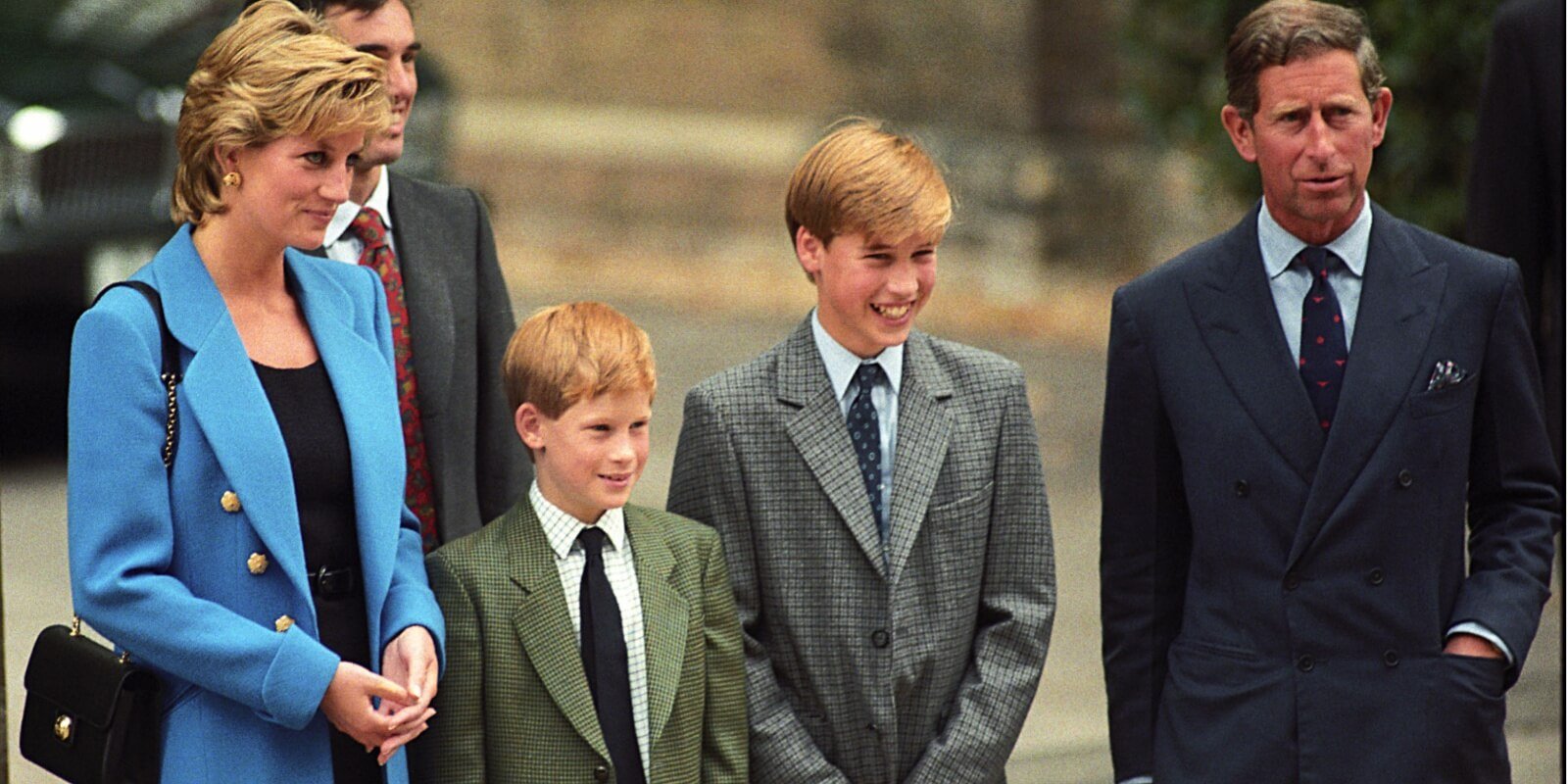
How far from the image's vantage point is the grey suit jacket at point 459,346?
3.51m

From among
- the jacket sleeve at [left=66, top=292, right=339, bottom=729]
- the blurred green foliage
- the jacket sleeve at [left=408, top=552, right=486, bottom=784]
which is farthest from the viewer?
the blurred green foliage

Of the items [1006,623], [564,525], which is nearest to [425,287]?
[564,525]

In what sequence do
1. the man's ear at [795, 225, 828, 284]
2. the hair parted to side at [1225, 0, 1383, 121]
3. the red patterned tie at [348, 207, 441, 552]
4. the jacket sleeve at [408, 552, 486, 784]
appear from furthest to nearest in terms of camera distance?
the red patterned tie at [348, 207, 441, 552] < the man's ear at [795, 225, 828, 284] < the hair parted to side at [1225, 0, 1383, 121] < the jacket sleeve at [408, 552, 486, 784]

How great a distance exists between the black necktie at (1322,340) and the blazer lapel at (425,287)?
4.53ft

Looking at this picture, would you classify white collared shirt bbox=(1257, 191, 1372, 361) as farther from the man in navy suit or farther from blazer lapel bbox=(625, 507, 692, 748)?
blazer lapel bbox=(625, 507, 692, 748)

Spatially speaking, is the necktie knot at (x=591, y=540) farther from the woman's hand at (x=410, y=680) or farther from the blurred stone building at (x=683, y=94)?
the blurred stone building at (x=683, y=94)

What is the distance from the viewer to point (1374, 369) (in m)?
3.04

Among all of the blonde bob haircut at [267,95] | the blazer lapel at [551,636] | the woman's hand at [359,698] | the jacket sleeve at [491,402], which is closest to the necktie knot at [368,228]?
the jacket sleeve at [491,402]

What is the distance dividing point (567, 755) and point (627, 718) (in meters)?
0.11

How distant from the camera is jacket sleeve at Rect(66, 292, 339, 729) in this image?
2713 millimetres

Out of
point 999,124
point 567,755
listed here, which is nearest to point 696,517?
point 567,755

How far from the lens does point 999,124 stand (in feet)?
43.9

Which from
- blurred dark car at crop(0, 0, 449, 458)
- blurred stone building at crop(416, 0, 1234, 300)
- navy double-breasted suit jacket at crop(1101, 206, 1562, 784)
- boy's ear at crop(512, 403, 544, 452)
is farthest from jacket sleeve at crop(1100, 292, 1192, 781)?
blurred stone building at crop(416, 0, 1234, 300)

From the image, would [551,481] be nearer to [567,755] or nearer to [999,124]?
[567,755]
